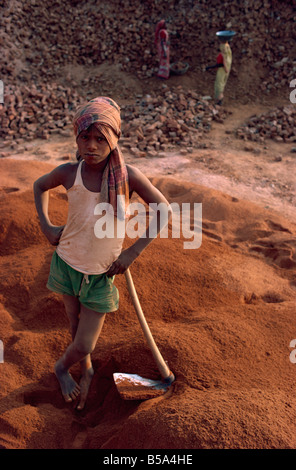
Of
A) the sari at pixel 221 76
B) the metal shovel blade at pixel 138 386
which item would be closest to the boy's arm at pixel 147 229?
the metal shovel blade at pixel 138 386

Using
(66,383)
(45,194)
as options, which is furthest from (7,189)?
(66,383)

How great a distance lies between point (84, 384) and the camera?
2.51m

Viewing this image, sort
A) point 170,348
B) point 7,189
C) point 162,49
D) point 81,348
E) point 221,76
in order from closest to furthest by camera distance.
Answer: point 81,348
point 170,348
point 7,189
point 221,76
point 162,49

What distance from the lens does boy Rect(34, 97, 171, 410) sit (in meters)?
2.02

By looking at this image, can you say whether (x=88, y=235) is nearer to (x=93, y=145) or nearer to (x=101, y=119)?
(x=93, y=145)

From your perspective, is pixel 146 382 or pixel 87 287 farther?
pixel 146 382

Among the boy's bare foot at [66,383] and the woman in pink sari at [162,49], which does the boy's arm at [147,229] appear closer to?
the boy's bare foot at [66,383]

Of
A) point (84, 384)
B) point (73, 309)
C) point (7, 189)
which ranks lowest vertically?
point (84, 384)

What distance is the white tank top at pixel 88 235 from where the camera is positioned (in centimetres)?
215

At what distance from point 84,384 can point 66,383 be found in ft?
0.35

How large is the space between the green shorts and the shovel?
0.65 feet

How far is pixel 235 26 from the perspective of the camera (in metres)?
9.50

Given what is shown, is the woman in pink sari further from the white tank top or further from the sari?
the white tank top

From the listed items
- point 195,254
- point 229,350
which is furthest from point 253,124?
point 229,350
